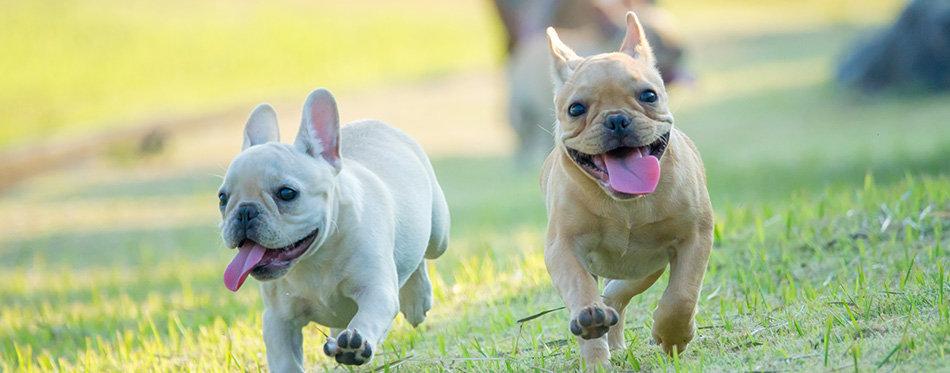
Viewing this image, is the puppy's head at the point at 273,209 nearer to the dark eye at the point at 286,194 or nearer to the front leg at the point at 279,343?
the dark eye at the point at 286,194

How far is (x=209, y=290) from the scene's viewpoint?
850 centimetres

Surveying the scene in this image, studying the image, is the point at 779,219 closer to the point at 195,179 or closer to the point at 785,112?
the point at 785,112

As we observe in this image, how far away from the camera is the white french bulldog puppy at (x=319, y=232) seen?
3879mm

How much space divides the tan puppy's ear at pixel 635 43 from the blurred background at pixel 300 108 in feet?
0.91

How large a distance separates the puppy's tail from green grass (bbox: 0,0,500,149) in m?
18.7

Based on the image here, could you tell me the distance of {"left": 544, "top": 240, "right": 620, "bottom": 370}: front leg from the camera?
3.51 meters

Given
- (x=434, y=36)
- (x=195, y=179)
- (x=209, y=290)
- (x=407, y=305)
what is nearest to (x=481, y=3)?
(x=434, y=36)

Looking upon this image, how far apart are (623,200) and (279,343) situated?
1.62m

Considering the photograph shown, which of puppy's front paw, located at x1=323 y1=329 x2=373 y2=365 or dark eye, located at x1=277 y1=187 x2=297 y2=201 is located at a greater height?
dark eye, located at x1=277 y1=187 x2=297 y2=201

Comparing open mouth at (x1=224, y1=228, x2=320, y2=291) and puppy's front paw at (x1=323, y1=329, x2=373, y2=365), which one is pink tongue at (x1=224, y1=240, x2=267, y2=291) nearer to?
open mouth at (x1=224, y1=228, x2=320, y2=291)

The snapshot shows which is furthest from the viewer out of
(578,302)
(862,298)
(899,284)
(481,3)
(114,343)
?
(481,3)

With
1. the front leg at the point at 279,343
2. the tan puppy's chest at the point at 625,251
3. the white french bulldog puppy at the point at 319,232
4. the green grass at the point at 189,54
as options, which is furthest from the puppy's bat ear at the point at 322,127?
the green grass at the point at 189,54

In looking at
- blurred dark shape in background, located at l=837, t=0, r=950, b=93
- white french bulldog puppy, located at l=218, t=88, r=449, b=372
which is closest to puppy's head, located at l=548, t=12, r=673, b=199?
white french bulldog puppy, located at l=218, t=88, r=449, b=372

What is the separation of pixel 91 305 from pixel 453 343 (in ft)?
13.9
